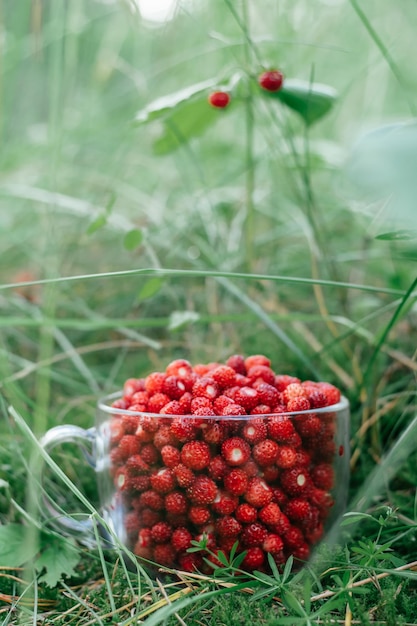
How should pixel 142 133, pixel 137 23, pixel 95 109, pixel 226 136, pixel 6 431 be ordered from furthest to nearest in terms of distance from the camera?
pixel 95 109
pixel 226 136
pixel 142 133
pixel 137 23
pixel 6 431

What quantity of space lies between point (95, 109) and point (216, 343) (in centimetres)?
122

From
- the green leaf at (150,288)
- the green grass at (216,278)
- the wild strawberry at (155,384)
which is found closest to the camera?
the green grass at (216,278)

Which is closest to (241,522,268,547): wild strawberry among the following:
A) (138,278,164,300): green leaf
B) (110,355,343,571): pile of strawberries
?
(110,355,343,571): pile of strawberries

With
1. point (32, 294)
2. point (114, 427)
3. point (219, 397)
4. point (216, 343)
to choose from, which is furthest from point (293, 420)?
point (32, 294)

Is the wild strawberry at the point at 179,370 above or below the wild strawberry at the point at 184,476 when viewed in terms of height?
above

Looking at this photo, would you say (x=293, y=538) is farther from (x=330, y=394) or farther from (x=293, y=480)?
(x=330, y=394)

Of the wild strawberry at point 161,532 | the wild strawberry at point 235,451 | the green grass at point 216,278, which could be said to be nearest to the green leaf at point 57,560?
the green grass at point 216,278

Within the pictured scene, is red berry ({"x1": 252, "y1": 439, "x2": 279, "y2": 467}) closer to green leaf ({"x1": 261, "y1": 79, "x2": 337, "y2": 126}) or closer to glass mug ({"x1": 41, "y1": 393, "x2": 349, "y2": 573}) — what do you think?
glass mug ({"x1": 41, "y1": 393, "x2": 349, "y2": 573})

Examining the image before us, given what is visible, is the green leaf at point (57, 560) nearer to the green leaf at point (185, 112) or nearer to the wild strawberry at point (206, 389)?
the wild strawberry at point (206, 389)

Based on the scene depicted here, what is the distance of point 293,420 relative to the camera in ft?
2.09

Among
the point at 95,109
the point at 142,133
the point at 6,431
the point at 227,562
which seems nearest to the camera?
the point at 227,562

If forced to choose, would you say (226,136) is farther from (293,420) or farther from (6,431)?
(293,420)

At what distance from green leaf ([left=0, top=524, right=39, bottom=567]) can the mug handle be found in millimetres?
32

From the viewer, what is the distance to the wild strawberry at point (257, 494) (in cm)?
62
